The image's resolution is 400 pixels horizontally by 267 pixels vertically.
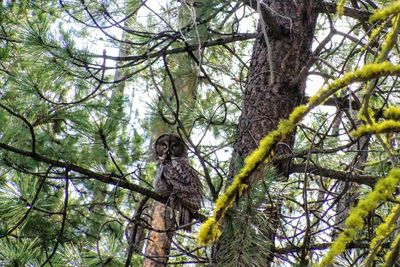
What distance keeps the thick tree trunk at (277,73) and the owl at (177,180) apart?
0.63m

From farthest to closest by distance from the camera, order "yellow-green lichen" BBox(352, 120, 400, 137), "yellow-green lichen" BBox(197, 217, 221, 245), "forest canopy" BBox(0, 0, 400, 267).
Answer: "forest canopy" BBox(0, 0, 400, 267) < "yellow-green lichen" BBox(197, 217, 221, 245) < "yellow-green lichen" BBox(352, 120, 400, 137)

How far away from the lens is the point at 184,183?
3.62 m

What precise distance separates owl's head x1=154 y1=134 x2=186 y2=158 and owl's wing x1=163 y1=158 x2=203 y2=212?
154 mm

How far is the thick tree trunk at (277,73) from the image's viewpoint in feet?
9.50

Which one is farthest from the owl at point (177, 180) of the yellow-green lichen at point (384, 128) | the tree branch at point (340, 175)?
the yellow-green lichen at point (384, 128)

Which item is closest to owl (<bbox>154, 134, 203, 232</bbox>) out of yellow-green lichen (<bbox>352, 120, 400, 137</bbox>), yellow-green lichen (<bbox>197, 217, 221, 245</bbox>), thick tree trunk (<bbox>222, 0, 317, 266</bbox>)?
thick tree trunk (<bbox>222, 0, 317, 266</bbox>)

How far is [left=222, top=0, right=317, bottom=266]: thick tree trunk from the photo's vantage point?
2895 millimetres

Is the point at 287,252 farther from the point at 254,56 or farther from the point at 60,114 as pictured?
the point at 60,114

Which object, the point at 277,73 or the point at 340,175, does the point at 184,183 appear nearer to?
the point at 277,73

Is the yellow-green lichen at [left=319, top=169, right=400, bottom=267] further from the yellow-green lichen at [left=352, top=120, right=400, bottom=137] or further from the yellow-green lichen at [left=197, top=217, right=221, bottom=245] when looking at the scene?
the yellow-green lichen at [left=197, top=217, right=221, bottom=245]

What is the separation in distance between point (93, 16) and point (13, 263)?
53.1 inches

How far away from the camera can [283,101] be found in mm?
2957

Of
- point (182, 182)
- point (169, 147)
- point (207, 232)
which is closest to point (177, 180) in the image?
→ point (182, 182)

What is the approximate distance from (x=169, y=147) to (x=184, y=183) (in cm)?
47
